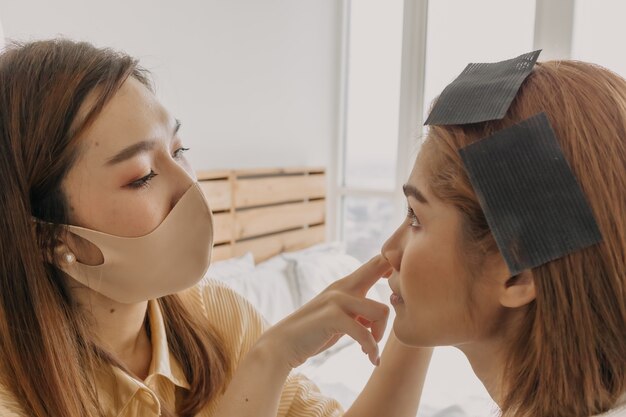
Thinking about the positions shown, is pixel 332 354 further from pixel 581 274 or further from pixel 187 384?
pixel 581 274

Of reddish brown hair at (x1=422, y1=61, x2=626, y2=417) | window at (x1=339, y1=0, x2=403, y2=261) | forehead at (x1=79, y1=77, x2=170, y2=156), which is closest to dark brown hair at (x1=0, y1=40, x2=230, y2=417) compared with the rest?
forehead at (x1=79, y1=77, x2=170, y2=156)

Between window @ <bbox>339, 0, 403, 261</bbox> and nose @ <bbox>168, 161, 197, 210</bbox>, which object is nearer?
nose @ <bbox>168, 161, 197, 210</bbox>

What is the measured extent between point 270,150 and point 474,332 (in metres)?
2.66

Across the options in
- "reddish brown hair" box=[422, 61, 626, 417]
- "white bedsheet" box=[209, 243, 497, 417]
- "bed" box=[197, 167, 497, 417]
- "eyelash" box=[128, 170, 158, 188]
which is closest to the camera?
"reddish brown hair" box=[422, 61, 626, 417]

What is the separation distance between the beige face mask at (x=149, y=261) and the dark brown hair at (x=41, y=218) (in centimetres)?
7

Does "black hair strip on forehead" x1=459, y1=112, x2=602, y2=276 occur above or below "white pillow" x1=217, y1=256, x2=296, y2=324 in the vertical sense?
above

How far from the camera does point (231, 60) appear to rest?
3.12 m

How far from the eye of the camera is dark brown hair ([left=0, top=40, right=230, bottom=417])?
3.03 ft

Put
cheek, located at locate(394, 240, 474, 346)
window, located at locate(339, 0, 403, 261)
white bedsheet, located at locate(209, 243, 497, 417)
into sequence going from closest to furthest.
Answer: cheek, located at locate(394, 240, 474, 346), white bedsheet, located at locate(209, 243, 497, 417), window, located at locate(339, 0, 403, 261)

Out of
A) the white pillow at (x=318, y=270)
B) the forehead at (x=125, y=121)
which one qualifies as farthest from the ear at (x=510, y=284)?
the white pillow at (x=318, y=270)

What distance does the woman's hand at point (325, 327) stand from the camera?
3.28ft

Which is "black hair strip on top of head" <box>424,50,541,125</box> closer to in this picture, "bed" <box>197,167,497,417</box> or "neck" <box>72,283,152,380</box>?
"neck" <box>72,283,152,380</box>

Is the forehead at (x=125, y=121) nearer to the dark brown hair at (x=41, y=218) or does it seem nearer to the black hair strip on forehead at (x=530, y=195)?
the dark brown hair at (x=41, y=218)

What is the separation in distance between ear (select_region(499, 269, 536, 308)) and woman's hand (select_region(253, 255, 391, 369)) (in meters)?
0.22
